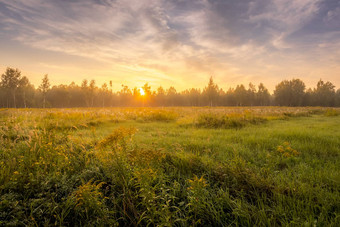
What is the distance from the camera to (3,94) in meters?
62.2

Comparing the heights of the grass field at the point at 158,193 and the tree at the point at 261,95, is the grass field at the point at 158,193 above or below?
below

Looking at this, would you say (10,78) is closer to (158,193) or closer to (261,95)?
(158,193)

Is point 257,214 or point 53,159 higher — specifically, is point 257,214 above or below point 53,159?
below

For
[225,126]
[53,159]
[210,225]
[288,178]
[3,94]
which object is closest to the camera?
[210,225]

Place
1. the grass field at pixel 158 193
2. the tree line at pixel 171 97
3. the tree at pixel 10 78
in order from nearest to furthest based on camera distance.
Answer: the grass field at pixel 158 193 → the tree at pixel 10 78 → the tree line at pixel 171 97

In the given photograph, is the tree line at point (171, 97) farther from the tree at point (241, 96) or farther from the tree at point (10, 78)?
the tree at point (10, 78)

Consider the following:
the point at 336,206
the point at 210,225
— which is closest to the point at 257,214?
the point at 210,225

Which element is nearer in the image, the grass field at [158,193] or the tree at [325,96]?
the grass field at [158,193]

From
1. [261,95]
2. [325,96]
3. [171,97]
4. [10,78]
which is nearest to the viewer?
[10,78]

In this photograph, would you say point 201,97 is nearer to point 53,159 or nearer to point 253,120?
point 253,120

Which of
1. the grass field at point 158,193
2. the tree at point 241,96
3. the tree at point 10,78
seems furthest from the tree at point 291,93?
the tree at point 10,78

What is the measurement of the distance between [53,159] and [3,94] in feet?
285

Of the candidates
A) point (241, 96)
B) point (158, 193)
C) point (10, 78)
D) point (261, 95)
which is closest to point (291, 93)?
point (261, 95)

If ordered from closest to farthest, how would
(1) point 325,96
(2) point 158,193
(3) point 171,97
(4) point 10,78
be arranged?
(2) point 158,193 → (4) point 10,78 → (1) point 325,96 → (3) point 171,97
